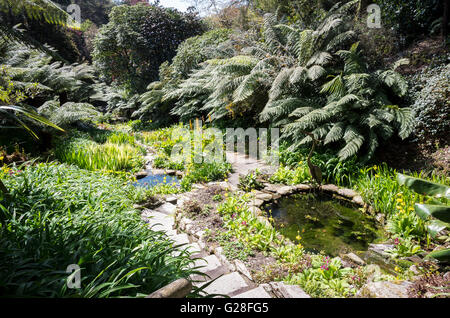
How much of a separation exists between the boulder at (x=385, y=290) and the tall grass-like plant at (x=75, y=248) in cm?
114

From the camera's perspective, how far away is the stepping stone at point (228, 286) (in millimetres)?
1672

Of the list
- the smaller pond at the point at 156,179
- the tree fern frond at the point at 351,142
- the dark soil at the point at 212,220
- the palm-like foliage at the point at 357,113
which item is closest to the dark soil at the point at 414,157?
the palm-like foliage at the point at 357,113

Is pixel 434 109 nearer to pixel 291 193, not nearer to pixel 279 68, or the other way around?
pixel 291 193

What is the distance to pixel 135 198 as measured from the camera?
308cm

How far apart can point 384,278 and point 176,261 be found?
1.49m

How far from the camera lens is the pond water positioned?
7.65ft

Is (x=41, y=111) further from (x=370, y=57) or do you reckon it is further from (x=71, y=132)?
(x=370, y=57)

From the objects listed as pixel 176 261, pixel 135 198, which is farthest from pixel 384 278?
A: pixel 135 198

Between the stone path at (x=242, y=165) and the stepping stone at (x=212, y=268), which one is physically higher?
the stone path at (x=242, y=165)

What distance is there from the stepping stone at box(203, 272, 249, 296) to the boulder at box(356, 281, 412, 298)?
0.78 m

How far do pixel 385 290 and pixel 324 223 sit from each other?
1.21 metres

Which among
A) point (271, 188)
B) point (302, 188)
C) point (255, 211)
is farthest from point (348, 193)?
point (255, 211)

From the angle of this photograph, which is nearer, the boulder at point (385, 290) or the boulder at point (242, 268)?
the boulder at point (385, 290)

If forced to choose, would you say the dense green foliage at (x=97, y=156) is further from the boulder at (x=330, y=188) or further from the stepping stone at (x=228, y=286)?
the boulder at (x=330, y=188)
